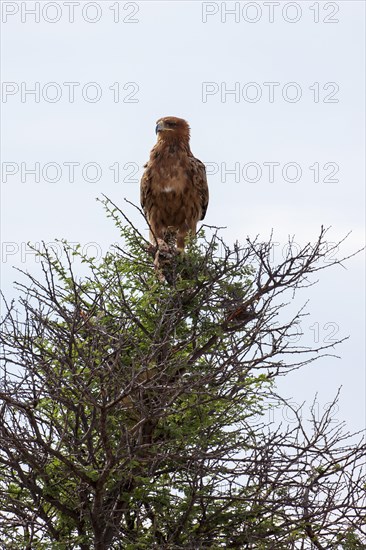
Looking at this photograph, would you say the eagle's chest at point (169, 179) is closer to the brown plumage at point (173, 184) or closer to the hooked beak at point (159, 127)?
the brown plumage at point (173, 184)

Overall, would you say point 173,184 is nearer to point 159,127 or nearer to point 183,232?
point 183,232

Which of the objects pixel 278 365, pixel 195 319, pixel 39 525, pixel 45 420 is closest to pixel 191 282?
pixel 195 319

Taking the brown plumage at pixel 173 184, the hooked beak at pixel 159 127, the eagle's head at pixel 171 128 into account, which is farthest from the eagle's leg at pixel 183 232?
the hooked beak at pixel 159 127

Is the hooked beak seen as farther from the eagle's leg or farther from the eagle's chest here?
the eagle's leg

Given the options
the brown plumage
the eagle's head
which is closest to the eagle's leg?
the brown plumage

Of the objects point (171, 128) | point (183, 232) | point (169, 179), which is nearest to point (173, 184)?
point (169, 179)

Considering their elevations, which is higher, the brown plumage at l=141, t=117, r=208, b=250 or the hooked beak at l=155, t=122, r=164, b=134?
the hooked beak at l=155, t=122, r=164, b=134

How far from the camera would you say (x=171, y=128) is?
13102 millimetres

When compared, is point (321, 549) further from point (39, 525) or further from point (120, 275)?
point (120, 275)

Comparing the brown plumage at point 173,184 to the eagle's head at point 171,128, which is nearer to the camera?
the brown plumage at point 173,184

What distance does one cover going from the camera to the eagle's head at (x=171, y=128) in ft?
43.0

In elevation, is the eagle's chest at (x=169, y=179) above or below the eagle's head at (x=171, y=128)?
below

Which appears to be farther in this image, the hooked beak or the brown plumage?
the hooked beak

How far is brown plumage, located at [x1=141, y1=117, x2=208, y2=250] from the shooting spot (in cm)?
1286
